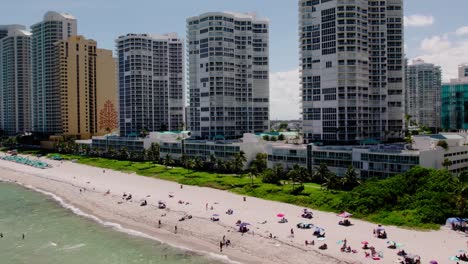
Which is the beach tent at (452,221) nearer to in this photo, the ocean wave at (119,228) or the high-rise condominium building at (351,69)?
the ocean wave at (119,228)

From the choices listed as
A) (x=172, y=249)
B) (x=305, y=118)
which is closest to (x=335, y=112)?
(x=305, y=118)

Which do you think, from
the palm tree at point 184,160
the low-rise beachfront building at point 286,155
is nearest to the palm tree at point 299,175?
the low-rise beachfront building at point 286,155

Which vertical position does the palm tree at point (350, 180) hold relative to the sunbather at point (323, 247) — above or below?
above

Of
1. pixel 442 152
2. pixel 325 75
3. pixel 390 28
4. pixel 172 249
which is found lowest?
pixel 172 249

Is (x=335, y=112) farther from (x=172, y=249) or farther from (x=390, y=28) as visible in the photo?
(x=172, y=249)

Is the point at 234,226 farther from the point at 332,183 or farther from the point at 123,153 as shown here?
the point at 123,153

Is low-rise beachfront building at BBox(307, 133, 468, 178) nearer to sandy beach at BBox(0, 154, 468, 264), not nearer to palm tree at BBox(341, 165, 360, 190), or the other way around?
palm tree at BBox(341, 165, 360, 190)

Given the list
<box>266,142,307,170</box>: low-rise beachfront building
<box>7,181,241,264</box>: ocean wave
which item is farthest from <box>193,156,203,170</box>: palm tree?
<box>7,181,241,264</box>: ocean wave
